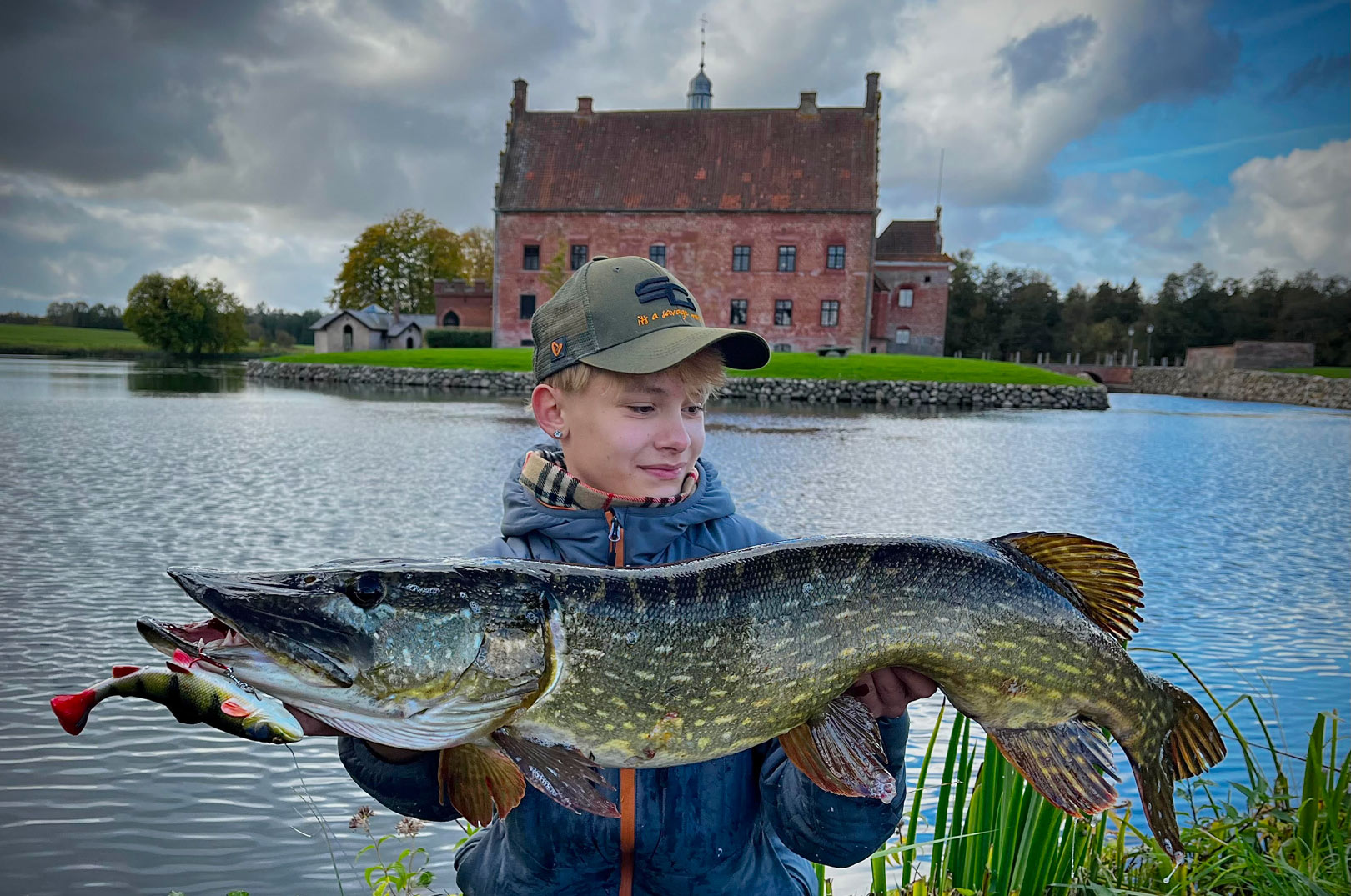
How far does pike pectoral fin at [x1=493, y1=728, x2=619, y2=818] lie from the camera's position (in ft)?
5.08

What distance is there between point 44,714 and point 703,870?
451 centimetres

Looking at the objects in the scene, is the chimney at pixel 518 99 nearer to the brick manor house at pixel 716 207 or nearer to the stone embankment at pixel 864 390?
the brick manor house at pixel 716 207

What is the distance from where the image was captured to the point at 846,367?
115 feet

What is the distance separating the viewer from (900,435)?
67.2 feet

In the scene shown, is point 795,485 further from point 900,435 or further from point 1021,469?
point 900,435

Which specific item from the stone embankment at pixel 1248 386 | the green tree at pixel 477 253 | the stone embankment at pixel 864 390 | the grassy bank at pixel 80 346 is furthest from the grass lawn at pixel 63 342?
the stone embankment at pixel 1248 386

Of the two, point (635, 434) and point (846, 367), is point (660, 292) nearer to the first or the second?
point (635, 434)

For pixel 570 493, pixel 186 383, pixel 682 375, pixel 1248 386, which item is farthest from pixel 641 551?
pixel 1248 386

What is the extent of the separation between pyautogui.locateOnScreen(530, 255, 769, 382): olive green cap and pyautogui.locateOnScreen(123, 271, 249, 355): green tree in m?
77.9

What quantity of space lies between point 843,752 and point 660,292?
3.77 ft

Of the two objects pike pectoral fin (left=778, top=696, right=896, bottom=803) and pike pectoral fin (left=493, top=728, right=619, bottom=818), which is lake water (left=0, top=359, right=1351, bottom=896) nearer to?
pike pectoral fin (left=778, top=696, right=896, bottom=803)

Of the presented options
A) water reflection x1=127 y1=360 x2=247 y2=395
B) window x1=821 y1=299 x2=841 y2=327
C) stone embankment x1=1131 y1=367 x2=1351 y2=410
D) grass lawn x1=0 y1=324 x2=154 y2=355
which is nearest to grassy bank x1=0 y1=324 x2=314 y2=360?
grass lawn x1=0 y1=324 x2=154 y2=355

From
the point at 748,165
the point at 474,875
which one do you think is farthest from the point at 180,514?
the point at 748,165

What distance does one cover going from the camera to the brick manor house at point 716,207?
4184cm
